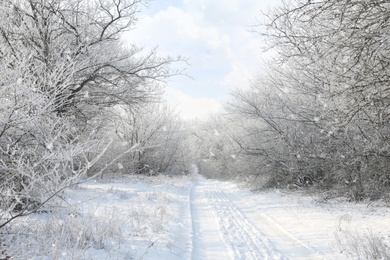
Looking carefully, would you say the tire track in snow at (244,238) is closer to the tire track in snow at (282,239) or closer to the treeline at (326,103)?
the tire track in snow at (282,239)

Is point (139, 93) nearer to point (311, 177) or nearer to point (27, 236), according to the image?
point (27, 236)

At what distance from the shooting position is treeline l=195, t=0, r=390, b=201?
21.6ft

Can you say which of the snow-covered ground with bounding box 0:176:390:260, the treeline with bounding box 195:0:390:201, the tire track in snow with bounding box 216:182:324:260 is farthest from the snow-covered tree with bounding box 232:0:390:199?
the tire track in snow with bounding box 216:182:324:260

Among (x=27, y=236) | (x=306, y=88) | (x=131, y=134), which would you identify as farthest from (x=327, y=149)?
(x=131, y=134)

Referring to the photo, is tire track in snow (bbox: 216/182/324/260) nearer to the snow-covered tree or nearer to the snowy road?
the snowy road

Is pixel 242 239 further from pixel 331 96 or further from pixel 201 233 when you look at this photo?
pixel 331 96

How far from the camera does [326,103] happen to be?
12.8 m

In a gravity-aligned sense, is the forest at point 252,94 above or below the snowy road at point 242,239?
above

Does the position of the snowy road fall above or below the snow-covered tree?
below

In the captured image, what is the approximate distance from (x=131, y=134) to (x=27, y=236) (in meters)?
27.5

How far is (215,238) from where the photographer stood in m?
8.42

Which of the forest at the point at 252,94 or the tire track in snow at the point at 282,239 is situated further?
the tire track in snow at the point at 282,239

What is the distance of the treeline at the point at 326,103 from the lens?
657 cm

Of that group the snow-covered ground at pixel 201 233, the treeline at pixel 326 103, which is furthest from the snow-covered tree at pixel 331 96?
the snow-covered ground at pixel 201 233
